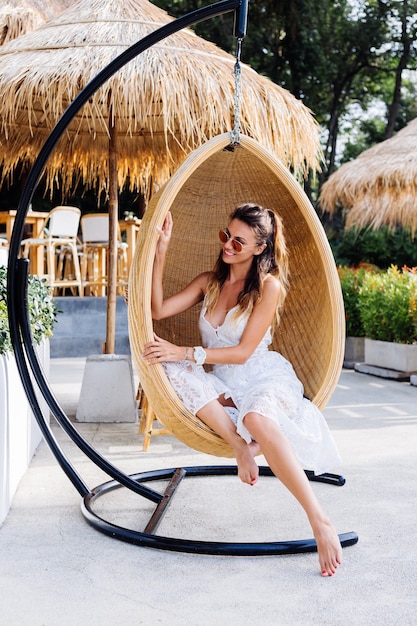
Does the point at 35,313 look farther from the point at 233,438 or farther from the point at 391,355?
the point at 391,355

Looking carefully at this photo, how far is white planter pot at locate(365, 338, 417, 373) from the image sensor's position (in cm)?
646

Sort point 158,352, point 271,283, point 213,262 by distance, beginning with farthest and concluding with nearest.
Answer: point 213,262 < point 271,283 < point 158,352

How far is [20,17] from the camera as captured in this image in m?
8.29

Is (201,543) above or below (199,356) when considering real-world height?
below

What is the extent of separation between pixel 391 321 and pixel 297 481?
4565 millimetres

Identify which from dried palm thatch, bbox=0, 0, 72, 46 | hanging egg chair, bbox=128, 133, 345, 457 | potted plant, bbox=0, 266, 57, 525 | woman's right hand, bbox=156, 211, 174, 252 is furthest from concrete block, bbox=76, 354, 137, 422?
dried palm thatch, bbox=0, 0, 72, 46

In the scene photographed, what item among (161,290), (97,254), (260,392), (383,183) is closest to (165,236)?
(161,290)

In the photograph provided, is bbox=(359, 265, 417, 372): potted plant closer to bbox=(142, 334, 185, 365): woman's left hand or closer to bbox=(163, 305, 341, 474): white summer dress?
bbox=(163, 305, 341, 474): white summer dress

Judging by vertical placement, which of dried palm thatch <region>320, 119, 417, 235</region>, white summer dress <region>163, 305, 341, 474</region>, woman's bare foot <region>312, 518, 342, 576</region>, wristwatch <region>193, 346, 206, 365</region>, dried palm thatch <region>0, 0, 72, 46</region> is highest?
dried palm thatch <region>0, 0, 72, 46</region>

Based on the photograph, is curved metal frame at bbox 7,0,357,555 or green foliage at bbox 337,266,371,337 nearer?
curved metal frame at bbox 7,0,357,555

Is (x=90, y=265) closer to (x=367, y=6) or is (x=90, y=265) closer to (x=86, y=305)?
(x=86, y=305)

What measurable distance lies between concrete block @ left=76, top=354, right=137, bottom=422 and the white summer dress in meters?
1.80

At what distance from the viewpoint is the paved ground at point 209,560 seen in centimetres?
199

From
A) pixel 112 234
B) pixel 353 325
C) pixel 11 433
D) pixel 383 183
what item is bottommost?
pixel 353 325
